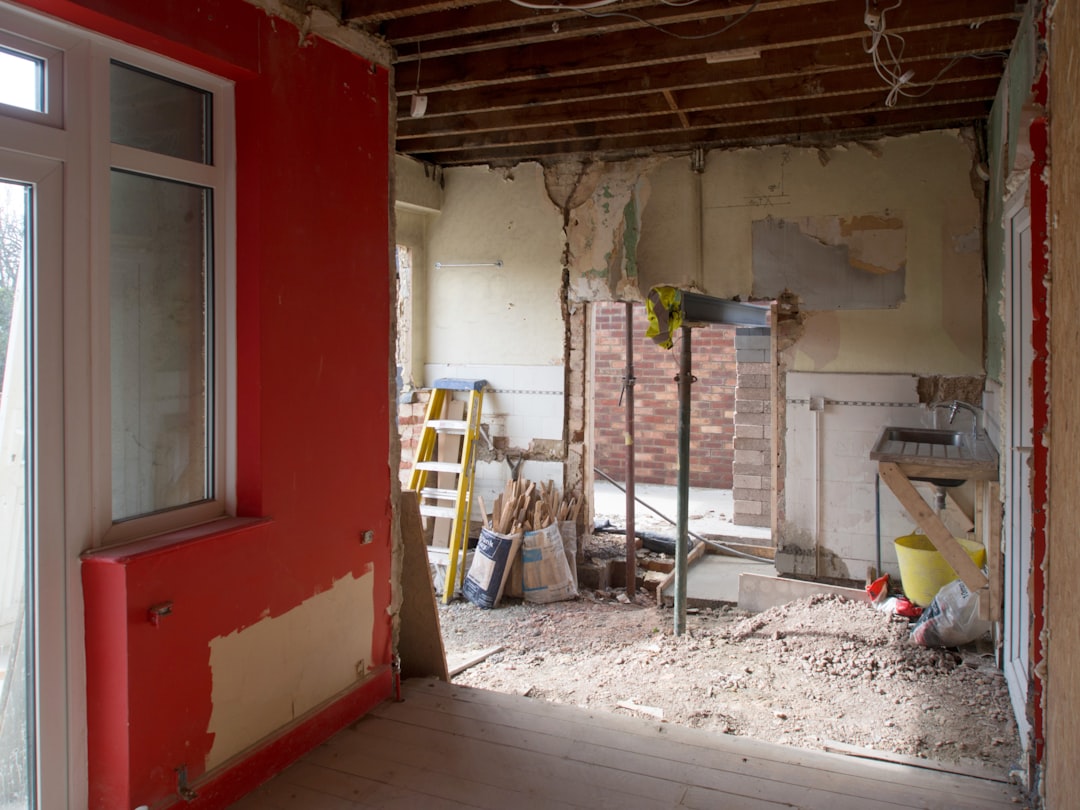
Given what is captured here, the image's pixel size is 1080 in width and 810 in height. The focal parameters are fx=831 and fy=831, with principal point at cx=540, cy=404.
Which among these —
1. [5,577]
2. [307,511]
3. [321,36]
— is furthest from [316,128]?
[5,577]

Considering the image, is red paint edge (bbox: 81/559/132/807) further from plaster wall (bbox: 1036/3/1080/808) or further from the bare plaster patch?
plaster wall (bbox: 1036/3/1080/808)

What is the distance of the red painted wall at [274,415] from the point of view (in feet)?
6.84

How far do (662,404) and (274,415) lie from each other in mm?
7244

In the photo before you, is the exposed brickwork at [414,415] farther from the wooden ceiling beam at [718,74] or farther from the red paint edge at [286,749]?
the red paint edge at [286,749]

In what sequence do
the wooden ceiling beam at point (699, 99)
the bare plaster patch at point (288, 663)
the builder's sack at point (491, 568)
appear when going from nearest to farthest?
the bare plaster patch at point (288, 663) < the wooden ceiling beam at point (699, 99) < the builder's sack at point (491, 568)

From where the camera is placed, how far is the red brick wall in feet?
30.2

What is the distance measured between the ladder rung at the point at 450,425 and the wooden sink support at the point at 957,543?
10.9 feet

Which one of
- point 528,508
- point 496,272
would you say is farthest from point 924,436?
point 496,272

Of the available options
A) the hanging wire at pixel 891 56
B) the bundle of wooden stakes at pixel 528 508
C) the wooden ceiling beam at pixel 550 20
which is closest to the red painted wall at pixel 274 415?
the wooden ceiling beam at pixel 550 20

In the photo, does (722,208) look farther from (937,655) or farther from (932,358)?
(937,655)

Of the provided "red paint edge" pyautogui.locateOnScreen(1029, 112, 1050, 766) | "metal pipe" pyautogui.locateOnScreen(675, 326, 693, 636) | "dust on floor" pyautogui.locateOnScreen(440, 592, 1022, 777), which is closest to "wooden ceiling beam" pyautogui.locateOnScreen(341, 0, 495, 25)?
"red paint edge" pyautogui.locateOnScreen(1029, 112, 1050, 766)

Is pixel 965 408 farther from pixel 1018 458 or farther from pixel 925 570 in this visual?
pixel 1018 458

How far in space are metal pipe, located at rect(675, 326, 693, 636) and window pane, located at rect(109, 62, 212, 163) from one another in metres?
3.09

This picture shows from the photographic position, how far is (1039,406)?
2.47 m
